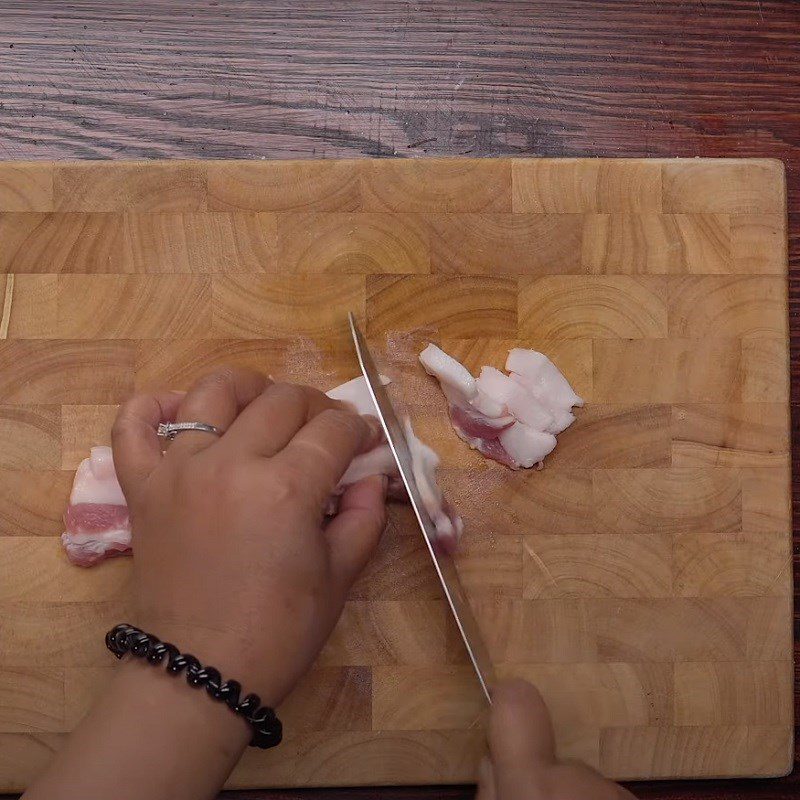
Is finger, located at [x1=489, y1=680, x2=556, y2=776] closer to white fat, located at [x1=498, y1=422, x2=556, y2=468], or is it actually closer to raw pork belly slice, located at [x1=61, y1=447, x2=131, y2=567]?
white fat, located at [x1=498, y1=422, x2=556, y2=468]

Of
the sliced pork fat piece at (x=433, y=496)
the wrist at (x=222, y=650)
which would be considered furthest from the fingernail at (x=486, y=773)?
the wrist at (x=222, y=650)

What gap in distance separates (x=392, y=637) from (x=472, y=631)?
135 millimetres

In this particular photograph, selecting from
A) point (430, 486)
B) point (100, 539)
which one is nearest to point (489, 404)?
point (430, 486)

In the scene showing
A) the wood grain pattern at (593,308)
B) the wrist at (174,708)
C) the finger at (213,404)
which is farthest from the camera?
the wood grain pattern at (593,308)

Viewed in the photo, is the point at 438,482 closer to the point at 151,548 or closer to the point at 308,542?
the point at 308,542

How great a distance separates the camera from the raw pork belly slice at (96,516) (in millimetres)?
1134

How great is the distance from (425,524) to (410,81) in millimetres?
730

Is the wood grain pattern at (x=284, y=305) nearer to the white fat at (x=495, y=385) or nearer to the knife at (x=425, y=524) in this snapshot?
the knife at (x=425, y=524)

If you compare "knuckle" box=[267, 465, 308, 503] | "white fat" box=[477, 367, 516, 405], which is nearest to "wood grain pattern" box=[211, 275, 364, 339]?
"white fat" box=[477, 367, 516, 405]

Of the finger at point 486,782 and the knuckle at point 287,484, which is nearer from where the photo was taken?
the knuckle at point 287,484

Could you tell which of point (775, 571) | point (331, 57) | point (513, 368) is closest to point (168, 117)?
point (331, 57)

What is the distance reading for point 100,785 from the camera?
80cm

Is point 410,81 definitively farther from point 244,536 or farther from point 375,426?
point 244,536

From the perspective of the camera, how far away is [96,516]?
1133mm
